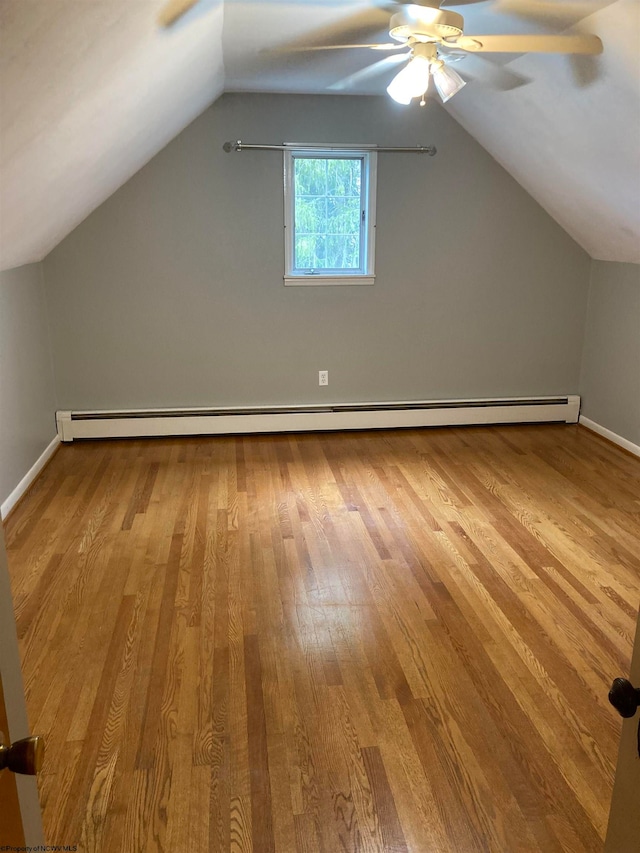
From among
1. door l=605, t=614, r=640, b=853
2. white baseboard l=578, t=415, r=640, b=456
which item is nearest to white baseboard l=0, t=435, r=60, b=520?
door l=605, t=614, r=640, b=853

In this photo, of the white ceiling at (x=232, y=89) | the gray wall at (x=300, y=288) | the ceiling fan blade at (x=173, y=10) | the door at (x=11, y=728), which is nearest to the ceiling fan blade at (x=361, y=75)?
the white ceiling at (x=232, y=89)

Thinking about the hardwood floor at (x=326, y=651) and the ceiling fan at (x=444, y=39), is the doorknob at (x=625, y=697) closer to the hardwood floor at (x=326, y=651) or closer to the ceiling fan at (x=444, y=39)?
the hardwood floor at (x=326, y=651)

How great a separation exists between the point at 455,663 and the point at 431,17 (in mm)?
2257

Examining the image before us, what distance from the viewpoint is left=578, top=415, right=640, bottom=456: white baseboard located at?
4295 mm

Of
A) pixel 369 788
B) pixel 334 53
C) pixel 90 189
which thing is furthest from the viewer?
pixel 90 189

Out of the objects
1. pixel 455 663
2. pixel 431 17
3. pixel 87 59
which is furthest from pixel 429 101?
pixel 455 663

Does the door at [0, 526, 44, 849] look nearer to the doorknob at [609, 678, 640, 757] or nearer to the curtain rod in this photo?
the doorknob at [609, 678, 640, 757]

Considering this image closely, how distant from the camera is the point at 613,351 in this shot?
4.53 metres

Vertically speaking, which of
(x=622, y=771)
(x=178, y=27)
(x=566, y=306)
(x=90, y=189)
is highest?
(x=178, y=27)

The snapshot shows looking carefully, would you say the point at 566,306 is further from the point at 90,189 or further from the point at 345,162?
the point at 90,189

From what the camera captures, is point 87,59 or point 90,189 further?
point 90,189

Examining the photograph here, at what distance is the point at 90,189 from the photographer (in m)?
3.54

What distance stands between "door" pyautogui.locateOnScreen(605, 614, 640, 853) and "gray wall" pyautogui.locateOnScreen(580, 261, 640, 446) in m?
3.65

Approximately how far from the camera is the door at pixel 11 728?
905 mm
